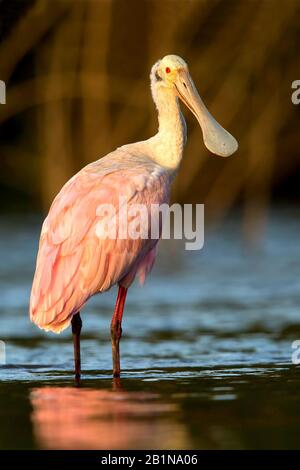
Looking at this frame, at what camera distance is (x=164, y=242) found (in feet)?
73.8

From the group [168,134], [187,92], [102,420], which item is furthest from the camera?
[187,92]

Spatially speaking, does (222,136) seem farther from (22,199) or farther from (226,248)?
(22,199)

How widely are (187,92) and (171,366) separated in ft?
7.53

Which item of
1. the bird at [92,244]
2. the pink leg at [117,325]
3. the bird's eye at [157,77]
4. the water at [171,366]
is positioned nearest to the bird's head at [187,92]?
the bird's eye at [157,77]

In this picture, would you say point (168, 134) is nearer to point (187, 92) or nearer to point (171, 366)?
point (187, 92)

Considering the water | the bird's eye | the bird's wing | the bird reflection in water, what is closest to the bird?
Result: the bird's wing

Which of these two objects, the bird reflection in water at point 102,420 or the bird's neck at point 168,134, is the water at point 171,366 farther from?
the bird's neck at point 168,134

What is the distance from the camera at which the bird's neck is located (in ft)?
38.8

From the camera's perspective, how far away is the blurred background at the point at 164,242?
9078 millimetres

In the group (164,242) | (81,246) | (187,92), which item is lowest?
(81,246)

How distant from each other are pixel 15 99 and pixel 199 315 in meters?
7.99

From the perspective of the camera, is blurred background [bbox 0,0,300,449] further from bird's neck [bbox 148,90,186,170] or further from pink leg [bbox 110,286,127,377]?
bird's neck [bbox 148,90,186,170]

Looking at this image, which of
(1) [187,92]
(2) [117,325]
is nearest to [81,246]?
(2) [117,325]

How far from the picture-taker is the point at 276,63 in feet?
76.3
